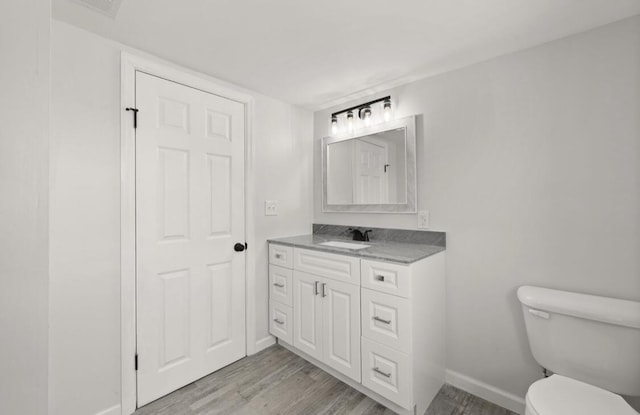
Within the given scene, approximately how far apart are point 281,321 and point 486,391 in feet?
4.81

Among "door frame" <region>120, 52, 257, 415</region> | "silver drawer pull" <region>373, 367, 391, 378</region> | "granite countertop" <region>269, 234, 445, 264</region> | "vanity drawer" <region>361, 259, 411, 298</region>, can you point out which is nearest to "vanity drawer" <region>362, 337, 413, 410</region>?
"silver drawer pull" <region>373, 367, 391, 378</region>

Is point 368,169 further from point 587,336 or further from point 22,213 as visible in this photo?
point 22,213

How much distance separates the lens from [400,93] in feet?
7.11

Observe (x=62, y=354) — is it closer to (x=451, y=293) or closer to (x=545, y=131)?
(x=451, y=293)

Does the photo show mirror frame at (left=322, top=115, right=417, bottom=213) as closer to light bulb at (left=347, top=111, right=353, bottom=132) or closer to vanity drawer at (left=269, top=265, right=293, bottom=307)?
light bulb at (left=347, top=111, right=353, bottom=132)

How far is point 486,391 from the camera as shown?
5.73ft

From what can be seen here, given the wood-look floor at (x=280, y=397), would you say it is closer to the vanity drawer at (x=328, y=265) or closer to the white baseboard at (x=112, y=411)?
the white baseboard at (x=112, y=411)

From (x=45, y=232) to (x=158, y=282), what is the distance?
160cm

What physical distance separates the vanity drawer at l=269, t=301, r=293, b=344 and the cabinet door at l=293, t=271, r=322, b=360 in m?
0.06

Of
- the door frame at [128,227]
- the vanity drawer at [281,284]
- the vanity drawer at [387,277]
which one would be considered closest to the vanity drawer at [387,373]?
the vanity drawer at [387,277]

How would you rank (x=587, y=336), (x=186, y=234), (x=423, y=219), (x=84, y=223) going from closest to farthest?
(x=587, y=336), (x=84, y=223), (x=186, y=234), (x=423, y=219)

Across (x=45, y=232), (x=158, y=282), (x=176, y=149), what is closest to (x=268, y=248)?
(x=158, y=282)

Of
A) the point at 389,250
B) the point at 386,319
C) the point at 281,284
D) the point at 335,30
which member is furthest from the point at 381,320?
the point at 335,30

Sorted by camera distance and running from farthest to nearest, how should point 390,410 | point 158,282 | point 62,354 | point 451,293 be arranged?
point 451,293 → point 158,282 → point 390,410 → point 62,354
